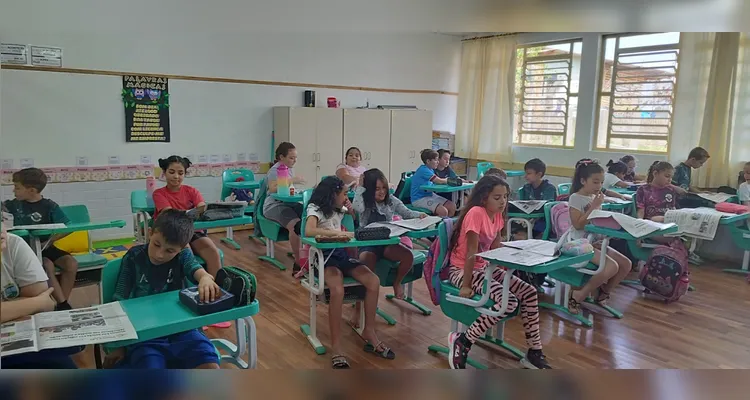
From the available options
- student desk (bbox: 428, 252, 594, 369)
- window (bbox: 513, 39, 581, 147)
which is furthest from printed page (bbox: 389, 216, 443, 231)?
window (bbox: 513, 39, 581, 147)

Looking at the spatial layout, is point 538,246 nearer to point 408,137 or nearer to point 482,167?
point 482,167

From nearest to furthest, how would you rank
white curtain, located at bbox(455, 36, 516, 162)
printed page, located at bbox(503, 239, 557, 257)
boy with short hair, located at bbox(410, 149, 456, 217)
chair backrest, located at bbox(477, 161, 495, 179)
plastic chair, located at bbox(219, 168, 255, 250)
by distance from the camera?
white curtain, located at bbox(455, 36, 516, 162), chair backrest, located at bbox(477, 161, 495, 179), printed page, located at bbox(503, 239, 557, 257), plastic chair, located at bbox(219, 168, 255, 250), boy with short hair, located at bbox(410, 149, 456, 217)

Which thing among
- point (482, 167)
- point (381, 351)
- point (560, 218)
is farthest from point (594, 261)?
point (482, 167)

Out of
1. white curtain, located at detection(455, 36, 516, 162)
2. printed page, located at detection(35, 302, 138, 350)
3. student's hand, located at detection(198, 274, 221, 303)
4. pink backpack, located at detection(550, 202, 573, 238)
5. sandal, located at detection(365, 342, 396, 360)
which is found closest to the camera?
printed page, located at detection(35, 302, 138, 350)

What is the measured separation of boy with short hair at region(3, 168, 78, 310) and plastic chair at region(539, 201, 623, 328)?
2.02 metres

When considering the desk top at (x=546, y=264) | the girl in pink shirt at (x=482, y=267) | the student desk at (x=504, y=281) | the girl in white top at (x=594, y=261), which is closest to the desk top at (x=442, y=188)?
the girl in white top at (x=594, y=261)

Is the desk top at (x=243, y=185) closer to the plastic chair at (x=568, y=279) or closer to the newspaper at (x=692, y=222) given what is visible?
the plastic chair at (x=568, y=279)

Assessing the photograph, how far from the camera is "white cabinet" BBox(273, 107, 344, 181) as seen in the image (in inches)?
189

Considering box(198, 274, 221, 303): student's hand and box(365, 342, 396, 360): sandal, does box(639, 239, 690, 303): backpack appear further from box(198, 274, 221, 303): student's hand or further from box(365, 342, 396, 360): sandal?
box(198, 274, 221, 303): student's hand

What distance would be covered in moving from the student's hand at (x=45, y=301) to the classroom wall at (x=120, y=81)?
0.18 meters

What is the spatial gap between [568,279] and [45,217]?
7.48 ft

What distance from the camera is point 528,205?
279 cm

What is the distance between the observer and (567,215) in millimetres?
2471
